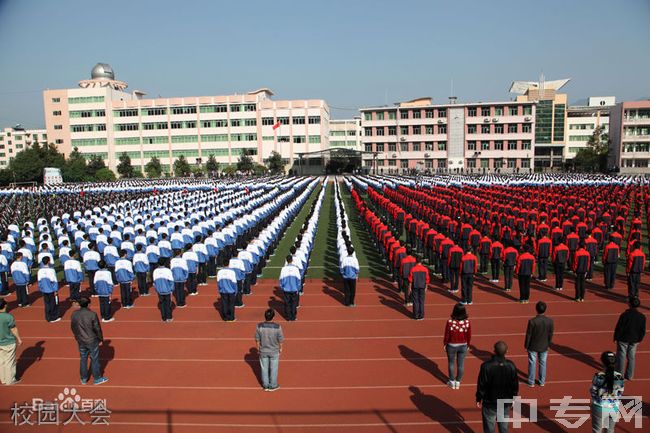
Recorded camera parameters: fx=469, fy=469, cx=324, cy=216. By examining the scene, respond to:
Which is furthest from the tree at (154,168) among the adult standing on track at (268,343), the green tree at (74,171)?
the adult standing on track at (268,343)

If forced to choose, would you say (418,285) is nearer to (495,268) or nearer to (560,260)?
(495,268)

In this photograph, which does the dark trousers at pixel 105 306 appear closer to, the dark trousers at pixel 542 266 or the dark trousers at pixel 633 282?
the dark trousers at pixel 542 266

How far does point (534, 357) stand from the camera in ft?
20.4

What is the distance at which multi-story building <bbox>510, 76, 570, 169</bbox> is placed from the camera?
3054 inches

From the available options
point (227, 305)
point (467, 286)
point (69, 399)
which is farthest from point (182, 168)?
point (69, 399)

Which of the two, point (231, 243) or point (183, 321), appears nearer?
point (183, 321)

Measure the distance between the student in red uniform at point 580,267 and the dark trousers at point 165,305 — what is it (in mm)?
8562

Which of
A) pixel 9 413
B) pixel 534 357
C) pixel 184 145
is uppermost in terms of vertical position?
pixel 184 145

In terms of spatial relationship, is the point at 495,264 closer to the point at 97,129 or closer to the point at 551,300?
the point at 551,300

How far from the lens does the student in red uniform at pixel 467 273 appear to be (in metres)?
9.89

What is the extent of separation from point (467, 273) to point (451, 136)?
204ft

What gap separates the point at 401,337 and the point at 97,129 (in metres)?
79.3

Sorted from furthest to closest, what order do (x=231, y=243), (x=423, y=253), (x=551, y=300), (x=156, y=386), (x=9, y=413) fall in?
(x=423, y=253) < (x=231, y=243) < (x=551, y=300) < (x=156, y=386) < (x=9, y=413)

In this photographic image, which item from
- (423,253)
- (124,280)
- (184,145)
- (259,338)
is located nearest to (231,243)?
(124,280)
